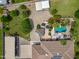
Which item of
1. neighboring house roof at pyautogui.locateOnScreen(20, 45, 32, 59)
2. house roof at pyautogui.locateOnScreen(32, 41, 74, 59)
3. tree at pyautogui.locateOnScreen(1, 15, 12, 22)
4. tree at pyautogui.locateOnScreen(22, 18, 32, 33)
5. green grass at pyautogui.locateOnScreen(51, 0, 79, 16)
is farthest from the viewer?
tree at pyautogui.locateOnScreen(1, 15, 12, 22)

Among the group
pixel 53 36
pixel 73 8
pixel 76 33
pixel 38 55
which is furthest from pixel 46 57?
pixel 73 8

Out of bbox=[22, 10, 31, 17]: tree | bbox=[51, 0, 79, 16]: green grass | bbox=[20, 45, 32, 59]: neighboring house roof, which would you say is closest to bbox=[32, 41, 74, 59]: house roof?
bbox=[20, 45, 32, 59]: neighboring house roof

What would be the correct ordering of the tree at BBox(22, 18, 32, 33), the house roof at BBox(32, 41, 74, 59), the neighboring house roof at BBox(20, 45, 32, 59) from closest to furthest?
→ the house roof at BBox(32, 41, 74, 59) → the tree at BBox(22, 18, 32, 33) → the neighboring house roof at BBox(20, 45, 32, 59)

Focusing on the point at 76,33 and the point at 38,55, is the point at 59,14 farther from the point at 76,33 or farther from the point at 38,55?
the point at 38,55

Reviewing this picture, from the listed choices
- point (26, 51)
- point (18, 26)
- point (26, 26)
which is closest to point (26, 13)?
point (26, 26)

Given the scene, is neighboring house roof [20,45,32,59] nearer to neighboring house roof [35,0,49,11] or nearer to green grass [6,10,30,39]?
green grass [6,10,30,39]

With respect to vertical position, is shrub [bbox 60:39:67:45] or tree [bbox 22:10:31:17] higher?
tree [bbox 22:10:31:17]

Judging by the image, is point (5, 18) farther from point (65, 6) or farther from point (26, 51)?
point (65, 6)
